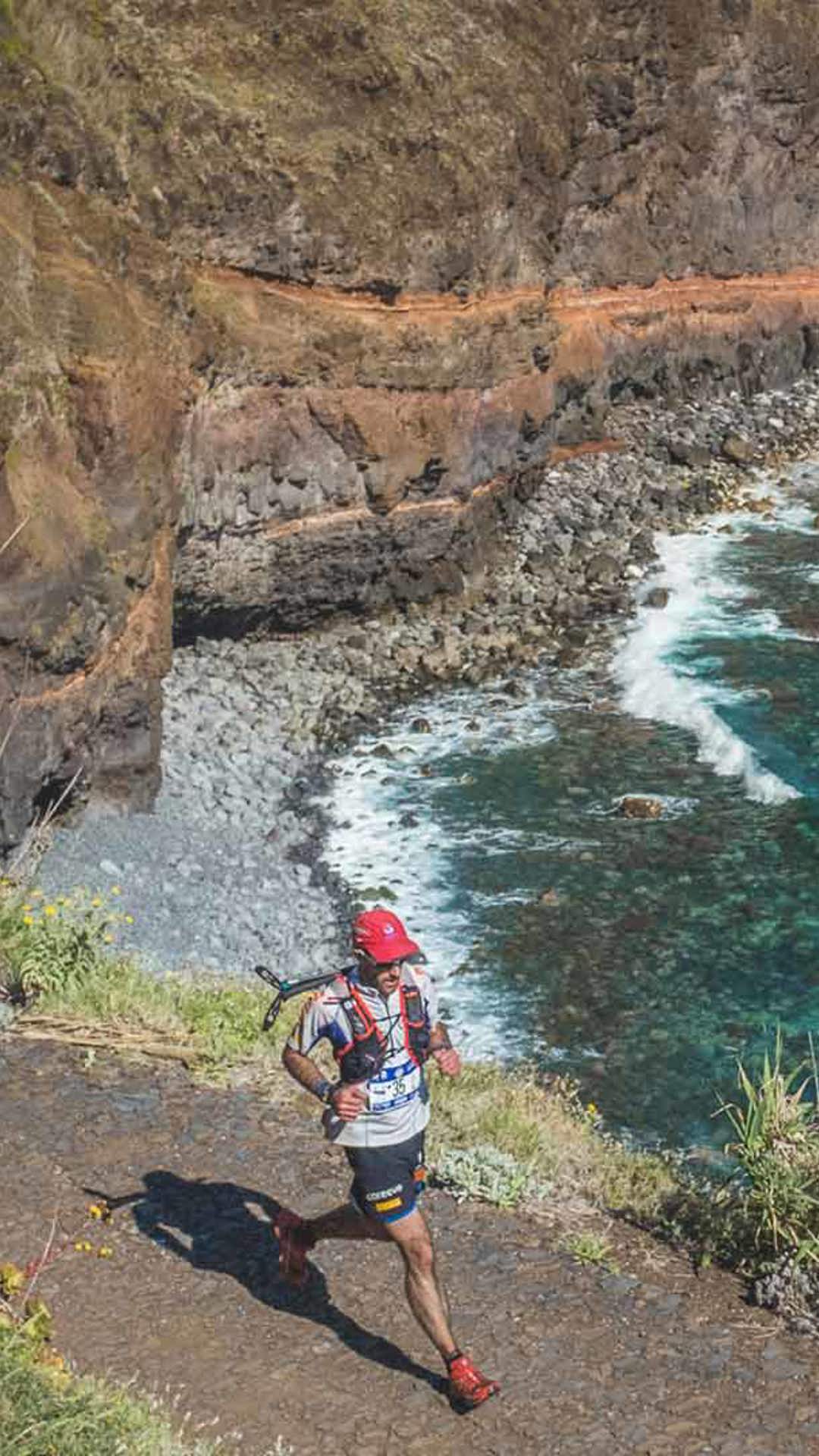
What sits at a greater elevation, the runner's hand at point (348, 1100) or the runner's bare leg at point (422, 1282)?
the runner's hand at point (348, 1100)

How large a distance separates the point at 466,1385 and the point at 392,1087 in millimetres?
1457

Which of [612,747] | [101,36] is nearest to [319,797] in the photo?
[612,747]

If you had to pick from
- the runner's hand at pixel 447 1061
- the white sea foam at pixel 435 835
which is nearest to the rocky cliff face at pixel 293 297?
the white sea foam at pixel 435 835

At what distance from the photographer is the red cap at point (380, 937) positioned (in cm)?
791

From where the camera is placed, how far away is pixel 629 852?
75.0 feet

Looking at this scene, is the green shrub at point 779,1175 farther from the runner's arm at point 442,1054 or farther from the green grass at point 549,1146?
the runner's arm at point 442,1054

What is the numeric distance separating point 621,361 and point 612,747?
19661 mm

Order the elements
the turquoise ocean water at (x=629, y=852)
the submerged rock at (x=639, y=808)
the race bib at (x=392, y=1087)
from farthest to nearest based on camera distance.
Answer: the submerged rock at (x=639, y=808) → the turquoise ocean water at (x=629, y=852) → the race bib at (x=392, y=1087)

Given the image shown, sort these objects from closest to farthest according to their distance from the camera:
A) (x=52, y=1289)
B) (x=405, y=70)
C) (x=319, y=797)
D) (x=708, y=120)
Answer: (x=52, y=1289) < (x=319, y=797) < (x=405, y=70) < (x=708, y=120)

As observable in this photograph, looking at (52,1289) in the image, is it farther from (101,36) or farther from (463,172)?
(463,172)

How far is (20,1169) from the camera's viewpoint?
1015 cm


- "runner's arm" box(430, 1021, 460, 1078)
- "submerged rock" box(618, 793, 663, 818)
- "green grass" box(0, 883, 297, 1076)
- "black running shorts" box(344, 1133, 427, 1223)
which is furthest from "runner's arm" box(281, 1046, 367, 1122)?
"submerged rock" box(618, 793, 663, 818)

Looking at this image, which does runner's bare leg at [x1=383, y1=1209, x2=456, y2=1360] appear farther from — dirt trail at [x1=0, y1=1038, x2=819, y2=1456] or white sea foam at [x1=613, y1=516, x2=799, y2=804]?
white sea foam at [x1=613, y1=516, x2=799, y2=804]

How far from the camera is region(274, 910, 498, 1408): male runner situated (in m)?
8.05
